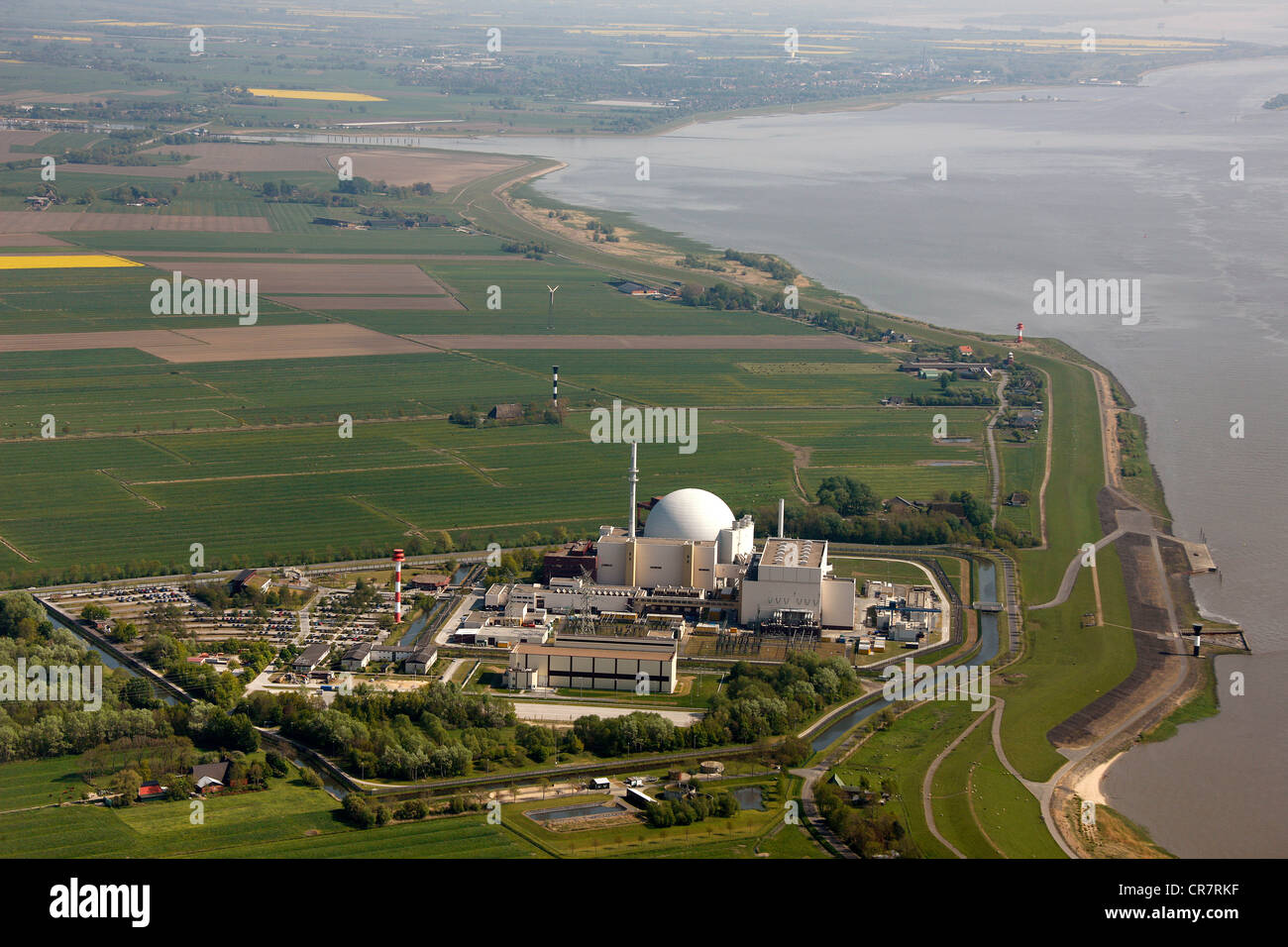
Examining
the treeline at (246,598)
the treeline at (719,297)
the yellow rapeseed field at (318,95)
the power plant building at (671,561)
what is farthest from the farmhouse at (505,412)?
the yellow rapeseed field at (318,95)

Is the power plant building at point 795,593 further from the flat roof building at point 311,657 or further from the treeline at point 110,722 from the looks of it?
the treeline at point 110,722

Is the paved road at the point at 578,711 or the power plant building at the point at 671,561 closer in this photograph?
the paved road at the point at 578,711

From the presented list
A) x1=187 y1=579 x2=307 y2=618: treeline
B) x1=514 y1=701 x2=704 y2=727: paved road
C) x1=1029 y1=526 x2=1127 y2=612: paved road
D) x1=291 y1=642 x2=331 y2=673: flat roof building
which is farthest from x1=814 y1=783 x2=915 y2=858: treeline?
x1=187 y1=579 x2=307 y2=618: treeline

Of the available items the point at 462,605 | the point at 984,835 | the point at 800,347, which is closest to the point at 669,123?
the point at 800,347

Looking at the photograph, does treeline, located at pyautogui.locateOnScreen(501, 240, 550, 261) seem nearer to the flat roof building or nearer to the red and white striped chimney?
the red and white striped chimney

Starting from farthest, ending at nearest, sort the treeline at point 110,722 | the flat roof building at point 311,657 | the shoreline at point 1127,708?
the flat roof building at point 311,657 < the shoreline at point 1127,708 < the treeline at point 110,722

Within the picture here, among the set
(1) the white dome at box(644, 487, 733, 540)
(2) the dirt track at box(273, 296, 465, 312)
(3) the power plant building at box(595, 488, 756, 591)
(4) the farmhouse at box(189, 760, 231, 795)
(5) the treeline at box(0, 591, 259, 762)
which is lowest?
(4) the farmhouse at box(189, 760, 231, 795)

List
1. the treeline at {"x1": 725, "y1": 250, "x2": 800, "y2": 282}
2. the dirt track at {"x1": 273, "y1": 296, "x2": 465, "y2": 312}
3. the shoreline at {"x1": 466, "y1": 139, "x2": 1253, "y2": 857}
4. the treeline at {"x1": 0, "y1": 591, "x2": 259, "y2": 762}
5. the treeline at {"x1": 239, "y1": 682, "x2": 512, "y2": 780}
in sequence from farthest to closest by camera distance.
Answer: the treeline at {"x1": 725, "y1": 250, "x2": 800, "y2": 282} → the dirt track at {"x1": 273, "y1": 296, "x2": 465, "y2": 312} → the shoreline at {"x1": 466, "y1": 139, "x2": 1253, "y2": 857} → the treeline at {"x1": 0, "y1": 591, "x2": 259, "y2": 762} → the treeline at {"x1": 239, "y1": 682, "x2": 512, "y2": 780}
